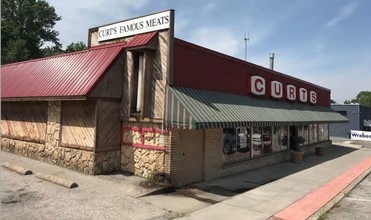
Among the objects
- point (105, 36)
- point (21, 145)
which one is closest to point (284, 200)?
point (105, 36)

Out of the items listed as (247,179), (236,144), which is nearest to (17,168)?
(247,179)

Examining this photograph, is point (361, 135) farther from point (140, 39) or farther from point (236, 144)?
point (140, 39)

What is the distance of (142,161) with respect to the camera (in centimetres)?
1284

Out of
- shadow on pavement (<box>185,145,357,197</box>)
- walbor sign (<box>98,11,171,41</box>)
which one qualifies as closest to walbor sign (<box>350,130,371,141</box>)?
shadow on pavement (<box>185,145,357,197</box>)

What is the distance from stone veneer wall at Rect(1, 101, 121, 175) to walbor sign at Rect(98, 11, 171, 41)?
11.8 ft

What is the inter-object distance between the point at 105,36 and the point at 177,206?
8.33m

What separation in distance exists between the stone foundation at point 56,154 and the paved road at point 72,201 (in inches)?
39.1

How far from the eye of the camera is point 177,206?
10008 millimetres

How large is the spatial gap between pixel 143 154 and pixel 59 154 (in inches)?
146

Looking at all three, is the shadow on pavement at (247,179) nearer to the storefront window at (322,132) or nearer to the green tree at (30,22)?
the storefront window at (322,132)

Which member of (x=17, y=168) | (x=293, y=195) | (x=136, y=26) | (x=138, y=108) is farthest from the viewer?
(x=136, y=26)

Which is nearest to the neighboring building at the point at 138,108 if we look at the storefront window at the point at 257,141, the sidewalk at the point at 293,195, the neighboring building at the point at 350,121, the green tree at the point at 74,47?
the storefront window at the point at 257,141

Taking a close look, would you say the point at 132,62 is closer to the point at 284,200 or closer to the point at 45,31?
the point at 284,200

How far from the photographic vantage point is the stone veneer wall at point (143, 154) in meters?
12.3
